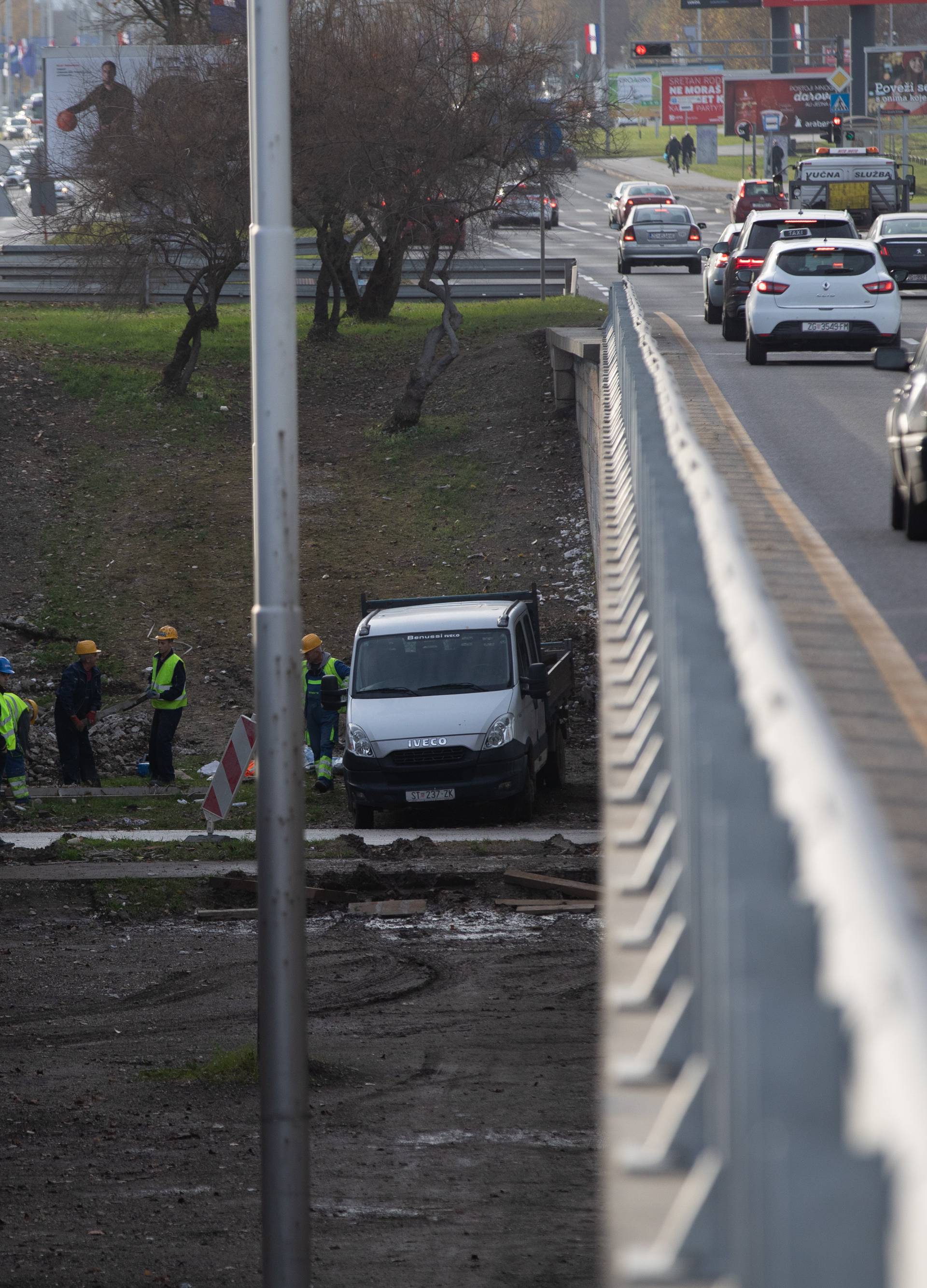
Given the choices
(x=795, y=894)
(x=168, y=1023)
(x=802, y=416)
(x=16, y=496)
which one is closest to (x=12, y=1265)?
(x=168, y=1023)

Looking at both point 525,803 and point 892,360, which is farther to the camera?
point 525,803

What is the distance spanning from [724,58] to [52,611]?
104642 mm

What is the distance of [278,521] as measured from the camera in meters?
9.17

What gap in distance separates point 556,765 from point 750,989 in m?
19.7

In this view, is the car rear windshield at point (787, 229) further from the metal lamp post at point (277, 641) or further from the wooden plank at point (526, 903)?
the metal lamp post at point (277, 641)

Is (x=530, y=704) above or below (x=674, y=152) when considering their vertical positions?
below

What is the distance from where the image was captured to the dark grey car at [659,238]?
5241cm

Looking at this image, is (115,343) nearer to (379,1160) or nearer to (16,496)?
(16,496)

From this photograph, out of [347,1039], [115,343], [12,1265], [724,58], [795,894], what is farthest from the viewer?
[724,58]

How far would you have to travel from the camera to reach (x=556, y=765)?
2183cm

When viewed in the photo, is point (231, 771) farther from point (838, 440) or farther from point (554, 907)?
point (838, 440)

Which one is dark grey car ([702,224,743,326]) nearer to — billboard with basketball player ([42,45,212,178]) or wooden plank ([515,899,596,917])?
billboard with basketball player ([42,45,212,178])

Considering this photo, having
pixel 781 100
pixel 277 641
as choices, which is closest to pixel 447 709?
pixel 277 641

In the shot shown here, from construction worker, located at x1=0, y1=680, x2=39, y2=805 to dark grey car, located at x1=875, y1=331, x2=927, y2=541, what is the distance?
34.6 ft
